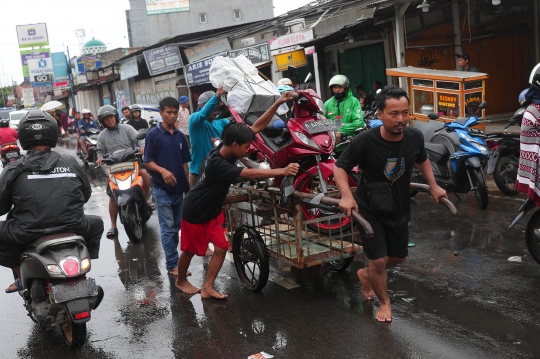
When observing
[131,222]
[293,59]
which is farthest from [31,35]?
[131,222]

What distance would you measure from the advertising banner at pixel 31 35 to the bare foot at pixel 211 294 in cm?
5844

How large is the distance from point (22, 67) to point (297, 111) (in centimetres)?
5770

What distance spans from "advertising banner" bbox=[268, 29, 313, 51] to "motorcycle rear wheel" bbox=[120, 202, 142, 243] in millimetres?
9197

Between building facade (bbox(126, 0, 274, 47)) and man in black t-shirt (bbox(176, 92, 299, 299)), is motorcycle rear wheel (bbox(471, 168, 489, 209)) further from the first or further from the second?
building facade (bbox(126, 0, 274, 47))

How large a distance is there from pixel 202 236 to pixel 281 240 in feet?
2.39

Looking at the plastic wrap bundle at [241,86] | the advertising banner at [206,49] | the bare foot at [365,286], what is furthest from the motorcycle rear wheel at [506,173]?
the advertising banner at [206,49]

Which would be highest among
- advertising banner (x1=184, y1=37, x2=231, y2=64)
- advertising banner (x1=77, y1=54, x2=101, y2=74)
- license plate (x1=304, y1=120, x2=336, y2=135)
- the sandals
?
advertising banner (x1=77, y1=54, x2=101, y2=74)

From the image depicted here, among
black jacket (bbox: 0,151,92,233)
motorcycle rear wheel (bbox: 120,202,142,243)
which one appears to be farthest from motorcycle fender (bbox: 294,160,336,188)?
black jacket (bbox: 0,151,92,233)

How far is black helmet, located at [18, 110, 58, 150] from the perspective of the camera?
4668 millimetres

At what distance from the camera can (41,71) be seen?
54188mm

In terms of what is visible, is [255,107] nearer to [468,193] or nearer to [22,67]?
[468,193]

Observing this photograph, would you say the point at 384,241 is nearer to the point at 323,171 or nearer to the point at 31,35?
the point at 323,171

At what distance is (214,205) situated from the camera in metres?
5.33

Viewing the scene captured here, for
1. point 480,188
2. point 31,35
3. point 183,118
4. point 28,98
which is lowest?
point 480,188
